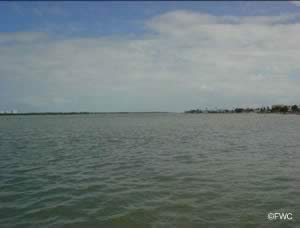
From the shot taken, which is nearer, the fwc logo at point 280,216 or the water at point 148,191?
the fwc logo at point 280,216

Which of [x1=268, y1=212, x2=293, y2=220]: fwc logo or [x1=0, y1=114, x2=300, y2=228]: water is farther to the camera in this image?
[x1=0, y1=114, x2=300, y2=228]: water

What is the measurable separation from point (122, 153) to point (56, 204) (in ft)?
50.0

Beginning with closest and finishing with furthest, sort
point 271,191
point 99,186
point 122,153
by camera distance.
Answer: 1. point 271,191
2. point 99,186
3. point 122,153

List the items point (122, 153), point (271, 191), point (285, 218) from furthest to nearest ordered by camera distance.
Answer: point (122, 153) < point (271, 191) < point (285, 218)

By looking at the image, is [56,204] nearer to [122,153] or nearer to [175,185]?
[175,185]

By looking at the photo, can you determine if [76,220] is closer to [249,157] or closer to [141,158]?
[141,158]

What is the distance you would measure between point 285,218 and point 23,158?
20.1 m

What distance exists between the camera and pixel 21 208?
11.9 meters

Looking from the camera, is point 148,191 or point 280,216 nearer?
point 280,216

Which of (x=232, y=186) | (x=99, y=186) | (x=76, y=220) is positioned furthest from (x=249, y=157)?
(x=76, y=220)

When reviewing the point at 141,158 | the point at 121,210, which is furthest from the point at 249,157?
the point at 121,210

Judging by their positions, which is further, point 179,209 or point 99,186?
point 99,186

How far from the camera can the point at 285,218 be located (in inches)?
413

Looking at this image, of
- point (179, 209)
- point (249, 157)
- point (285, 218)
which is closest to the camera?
point (285, 218)
